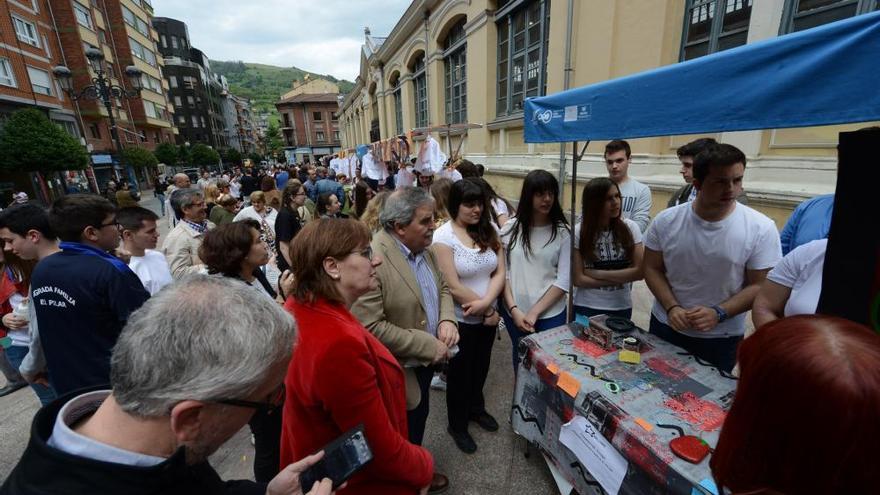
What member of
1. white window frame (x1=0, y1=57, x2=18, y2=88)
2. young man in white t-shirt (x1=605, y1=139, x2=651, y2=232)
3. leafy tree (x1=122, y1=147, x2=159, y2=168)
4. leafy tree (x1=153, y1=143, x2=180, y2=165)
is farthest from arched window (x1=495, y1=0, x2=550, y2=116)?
leafy tree (x1=153, y1=143, x2=180, y2=165)

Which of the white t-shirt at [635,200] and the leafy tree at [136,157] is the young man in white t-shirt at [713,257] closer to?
the white t-shirt at [635,200]

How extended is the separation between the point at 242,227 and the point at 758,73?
9.29ft

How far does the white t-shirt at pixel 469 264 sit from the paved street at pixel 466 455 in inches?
38.4

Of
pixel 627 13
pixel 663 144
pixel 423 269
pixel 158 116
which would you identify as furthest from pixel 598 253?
pixel 158 116

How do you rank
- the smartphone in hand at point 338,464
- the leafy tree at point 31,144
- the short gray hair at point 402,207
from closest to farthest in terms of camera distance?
the smartphone in hand at point 338,464
the short gray hair at point 402,207
the leafy tree at point 31,144

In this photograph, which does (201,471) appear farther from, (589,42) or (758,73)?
(589,42)

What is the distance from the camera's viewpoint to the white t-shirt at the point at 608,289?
2684 mm

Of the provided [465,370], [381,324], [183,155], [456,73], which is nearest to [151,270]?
[381,324]

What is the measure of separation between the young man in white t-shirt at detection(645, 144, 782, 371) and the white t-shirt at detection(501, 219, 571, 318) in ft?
1.97

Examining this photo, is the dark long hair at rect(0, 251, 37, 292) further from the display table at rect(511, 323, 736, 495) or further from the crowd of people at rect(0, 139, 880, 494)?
the display table at rect(511, 323, 736, 495)

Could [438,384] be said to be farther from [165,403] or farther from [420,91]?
[420,91]

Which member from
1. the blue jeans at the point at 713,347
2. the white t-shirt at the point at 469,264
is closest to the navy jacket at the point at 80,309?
the white t-shirt at the point at 469,264

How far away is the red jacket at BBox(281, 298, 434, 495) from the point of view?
4.12 ft

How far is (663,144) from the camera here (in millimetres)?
5941
